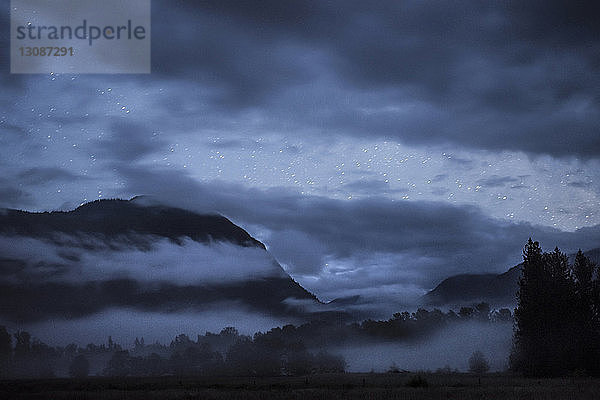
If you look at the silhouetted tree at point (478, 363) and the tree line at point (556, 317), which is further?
the silhouetted tree at point (478, 363)

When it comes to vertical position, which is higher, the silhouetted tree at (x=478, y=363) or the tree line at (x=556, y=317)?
the tree line at (x=556, y=317)

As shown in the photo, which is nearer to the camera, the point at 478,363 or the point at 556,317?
the point at 556,317

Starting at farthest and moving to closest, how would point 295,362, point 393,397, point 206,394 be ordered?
point 295,362 < point 206,394 < point 393,397

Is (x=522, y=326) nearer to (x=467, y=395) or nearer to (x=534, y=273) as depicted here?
(x=534, y=273)

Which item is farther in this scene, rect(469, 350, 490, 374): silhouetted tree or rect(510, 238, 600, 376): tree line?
Result: rect(469, 350, 490, 374): silhouetted tree

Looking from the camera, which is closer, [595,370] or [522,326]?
[595,370]

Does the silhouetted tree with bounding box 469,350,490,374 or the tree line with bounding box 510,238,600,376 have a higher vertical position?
the tree line with bounding box 510,238,600,376

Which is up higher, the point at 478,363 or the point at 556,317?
the point at 556,317

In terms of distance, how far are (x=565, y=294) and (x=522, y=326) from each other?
724 cm

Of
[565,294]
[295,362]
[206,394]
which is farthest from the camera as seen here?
[295,362]

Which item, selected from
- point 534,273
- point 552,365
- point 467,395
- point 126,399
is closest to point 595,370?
point 552,365

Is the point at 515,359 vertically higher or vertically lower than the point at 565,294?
lower

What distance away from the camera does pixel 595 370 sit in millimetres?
75875

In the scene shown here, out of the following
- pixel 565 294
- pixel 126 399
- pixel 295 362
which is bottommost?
pixel 295 362
